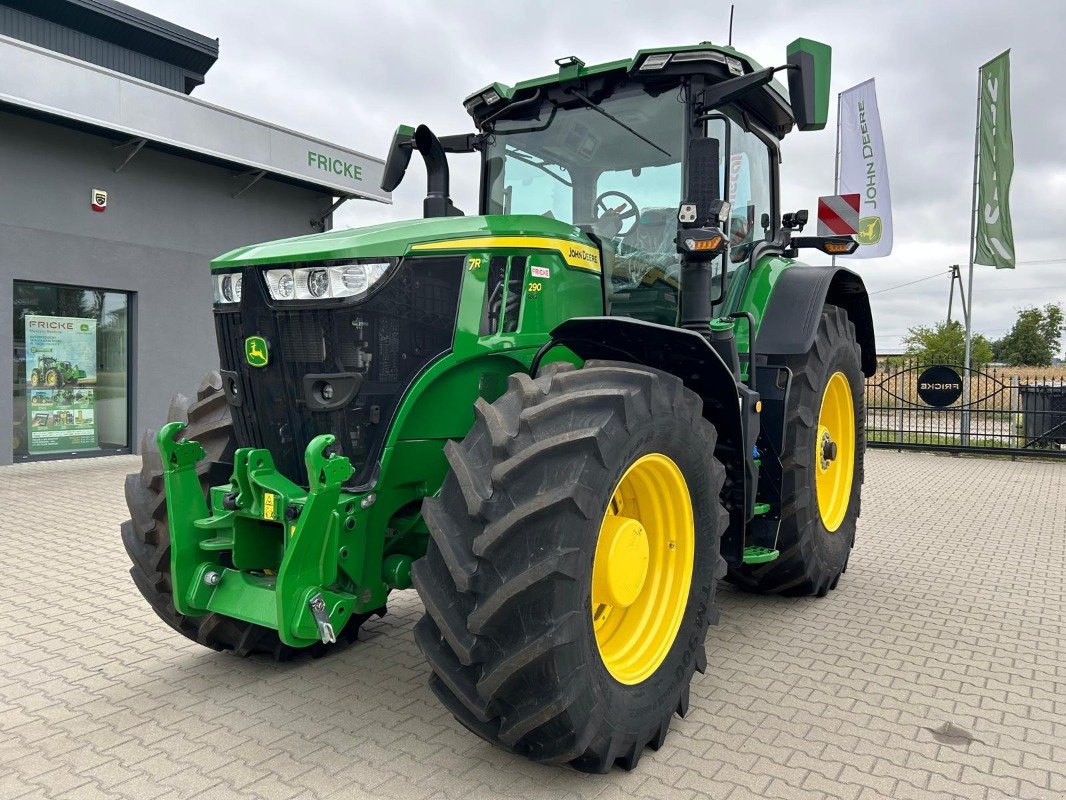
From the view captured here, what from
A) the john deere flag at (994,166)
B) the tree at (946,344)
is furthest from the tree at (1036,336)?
the john deere flag at (994,166)

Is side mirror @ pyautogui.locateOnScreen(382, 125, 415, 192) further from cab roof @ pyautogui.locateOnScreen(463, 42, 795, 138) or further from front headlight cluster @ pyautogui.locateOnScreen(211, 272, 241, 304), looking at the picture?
front headlight cluster @ pyautogui.locateOnScreen(211, 272, 241, 304)

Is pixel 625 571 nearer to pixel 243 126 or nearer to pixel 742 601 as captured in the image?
pixel 742 601

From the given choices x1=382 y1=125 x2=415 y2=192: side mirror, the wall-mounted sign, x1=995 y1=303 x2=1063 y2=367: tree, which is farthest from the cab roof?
x1=995 y1=303 x2=1063 y2=367: tree

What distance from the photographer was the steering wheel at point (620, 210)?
12.4ft

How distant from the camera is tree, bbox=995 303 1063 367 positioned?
47.9 meters

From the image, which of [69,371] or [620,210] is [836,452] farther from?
[69,371]

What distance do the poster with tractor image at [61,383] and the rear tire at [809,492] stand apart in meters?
9.24

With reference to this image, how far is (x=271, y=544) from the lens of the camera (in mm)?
3045

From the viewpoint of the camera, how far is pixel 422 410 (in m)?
2.84

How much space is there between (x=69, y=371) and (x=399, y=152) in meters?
8.58

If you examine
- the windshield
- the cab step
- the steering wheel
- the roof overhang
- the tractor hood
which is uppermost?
the roof overhang

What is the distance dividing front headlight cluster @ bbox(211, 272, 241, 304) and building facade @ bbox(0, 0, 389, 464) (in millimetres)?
7911

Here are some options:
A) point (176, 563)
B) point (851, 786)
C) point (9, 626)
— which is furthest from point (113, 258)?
point (851, 786)

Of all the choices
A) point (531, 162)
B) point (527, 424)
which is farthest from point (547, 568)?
point (531, 162)
